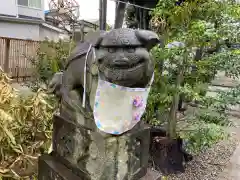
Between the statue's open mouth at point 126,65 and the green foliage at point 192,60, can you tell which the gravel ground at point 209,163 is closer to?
the green foliage at point 192,60

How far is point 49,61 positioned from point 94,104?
3.10 meters

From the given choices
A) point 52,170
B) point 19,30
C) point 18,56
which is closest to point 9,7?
point 19,30

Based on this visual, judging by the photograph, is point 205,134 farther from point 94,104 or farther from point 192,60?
point 94,104

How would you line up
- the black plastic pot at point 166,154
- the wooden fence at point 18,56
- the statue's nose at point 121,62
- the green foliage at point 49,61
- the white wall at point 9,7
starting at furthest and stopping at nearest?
the white wall at point 9,7 → the wooden fence at point 18,56 → the green foliage at point 49,61 → the black plastic pot at point 166,154 → the statue's nose at point 121,62

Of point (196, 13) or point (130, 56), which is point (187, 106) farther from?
point (130, 56)

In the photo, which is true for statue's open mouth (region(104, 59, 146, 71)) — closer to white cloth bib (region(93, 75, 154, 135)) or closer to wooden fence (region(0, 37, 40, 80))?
white cloth bib (region(93, 75, 154, 135))

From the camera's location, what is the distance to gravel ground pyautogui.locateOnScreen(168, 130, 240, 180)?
8.15 feet

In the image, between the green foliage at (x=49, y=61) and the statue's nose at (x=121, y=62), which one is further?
the green foliage at (x=49, y=61)

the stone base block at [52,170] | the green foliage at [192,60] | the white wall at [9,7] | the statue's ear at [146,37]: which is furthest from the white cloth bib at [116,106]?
the white wall at [9,7]

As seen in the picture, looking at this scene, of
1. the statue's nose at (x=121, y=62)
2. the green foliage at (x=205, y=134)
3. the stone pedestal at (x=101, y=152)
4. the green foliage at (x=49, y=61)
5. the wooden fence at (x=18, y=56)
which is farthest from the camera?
the wooden fence at (x=18, y=56)

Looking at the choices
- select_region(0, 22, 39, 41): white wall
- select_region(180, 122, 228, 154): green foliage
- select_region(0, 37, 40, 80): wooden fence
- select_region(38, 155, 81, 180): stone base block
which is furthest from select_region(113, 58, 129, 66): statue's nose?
select_region(0, 22, 39, 41): white wall

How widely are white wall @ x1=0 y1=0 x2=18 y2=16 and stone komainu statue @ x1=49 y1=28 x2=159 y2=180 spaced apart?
24.5 feet

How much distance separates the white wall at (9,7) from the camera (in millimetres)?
7266

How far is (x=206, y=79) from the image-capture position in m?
2.55
